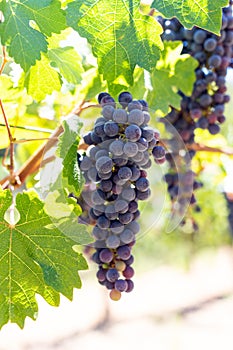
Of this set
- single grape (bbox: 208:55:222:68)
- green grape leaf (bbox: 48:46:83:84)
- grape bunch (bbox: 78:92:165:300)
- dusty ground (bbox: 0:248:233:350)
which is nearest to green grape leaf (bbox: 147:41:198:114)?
single grape (bbox: 208:55:222:68)

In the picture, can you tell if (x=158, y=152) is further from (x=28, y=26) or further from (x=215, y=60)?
(x=215, y=60)

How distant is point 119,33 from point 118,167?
0.17 meters

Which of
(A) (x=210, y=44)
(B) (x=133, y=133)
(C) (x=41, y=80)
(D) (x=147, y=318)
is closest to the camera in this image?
(B) (x=133, y=133)

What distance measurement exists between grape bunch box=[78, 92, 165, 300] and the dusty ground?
4140mm

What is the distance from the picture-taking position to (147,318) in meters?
6.16

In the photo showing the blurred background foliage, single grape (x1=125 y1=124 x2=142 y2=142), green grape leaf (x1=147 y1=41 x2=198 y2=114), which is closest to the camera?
single grape (x1=125 y1=124 x2=142 y2=142)

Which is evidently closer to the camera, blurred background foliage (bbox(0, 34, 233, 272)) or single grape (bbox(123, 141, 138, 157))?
single grape (bbox(123, 141, 138, 157))

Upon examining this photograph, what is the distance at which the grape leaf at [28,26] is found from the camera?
686mm

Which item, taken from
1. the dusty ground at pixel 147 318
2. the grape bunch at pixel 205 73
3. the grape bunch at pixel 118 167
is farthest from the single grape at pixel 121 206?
the dusty ground at pixel 147 318

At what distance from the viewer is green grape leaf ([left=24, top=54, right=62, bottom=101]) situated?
83 centimetres

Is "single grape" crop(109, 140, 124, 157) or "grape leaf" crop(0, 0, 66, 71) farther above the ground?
"grape leaf" crop(0, 0, 66, 71)

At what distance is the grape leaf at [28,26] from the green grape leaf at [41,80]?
0.35ft

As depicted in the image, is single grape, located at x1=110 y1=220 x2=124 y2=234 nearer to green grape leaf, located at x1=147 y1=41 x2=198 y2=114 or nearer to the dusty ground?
green grape leaf, located at x1=147 y1=41 x2=198 y2=114

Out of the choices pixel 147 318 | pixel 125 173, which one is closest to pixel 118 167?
pixel 125 173
